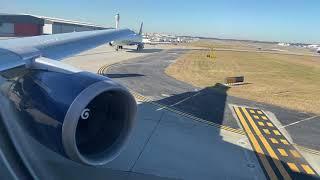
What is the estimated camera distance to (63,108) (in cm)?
619

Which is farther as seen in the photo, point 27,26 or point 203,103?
point 27,26

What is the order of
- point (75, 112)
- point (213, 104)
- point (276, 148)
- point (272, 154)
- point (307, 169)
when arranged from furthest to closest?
point (213, 104)
point (276, 148)
point (272, 154)
point (307, 169)
point (75, 112)

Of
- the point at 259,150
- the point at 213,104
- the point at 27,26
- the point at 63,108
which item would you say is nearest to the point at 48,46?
the point at 63,108

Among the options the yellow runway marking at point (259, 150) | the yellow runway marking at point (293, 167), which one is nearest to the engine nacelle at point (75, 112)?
the yellow runway marking at point (259, 150)

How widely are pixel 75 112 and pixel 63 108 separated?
230 mm

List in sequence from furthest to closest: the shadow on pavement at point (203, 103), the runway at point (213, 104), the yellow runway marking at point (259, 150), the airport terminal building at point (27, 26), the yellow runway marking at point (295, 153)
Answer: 1. the airport terminal building at point (27, 26)
2. the shadow on pavement at point (203, 103)
3. the runway at point (213, 104)
4. the yellow runway marking at point (295, 153)
5. the yellow runway marking at point (259, 150)

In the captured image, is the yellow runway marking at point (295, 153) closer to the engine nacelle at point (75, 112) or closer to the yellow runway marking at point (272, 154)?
the yellow runway marking at point (272, 154)

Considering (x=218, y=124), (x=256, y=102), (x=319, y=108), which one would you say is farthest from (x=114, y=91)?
(x=319, y=108)

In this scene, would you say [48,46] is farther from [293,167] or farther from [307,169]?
[307,169]

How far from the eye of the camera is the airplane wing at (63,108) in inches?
242

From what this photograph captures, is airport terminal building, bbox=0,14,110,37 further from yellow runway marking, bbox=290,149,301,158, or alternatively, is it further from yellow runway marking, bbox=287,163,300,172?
yellow runway marking, bbox=287,163,300,172

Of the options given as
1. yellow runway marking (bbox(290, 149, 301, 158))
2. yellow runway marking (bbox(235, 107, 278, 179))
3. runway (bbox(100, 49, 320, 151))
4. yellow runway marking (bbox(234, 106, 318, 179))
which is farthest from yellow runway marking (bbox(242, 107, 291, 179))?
runway (bbox(100, 49, 320, 151))

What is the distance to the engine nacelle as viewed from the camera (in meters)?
6.21

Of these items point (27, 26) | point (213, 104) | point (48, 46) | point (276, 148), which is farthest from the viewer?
point (27, 26)
